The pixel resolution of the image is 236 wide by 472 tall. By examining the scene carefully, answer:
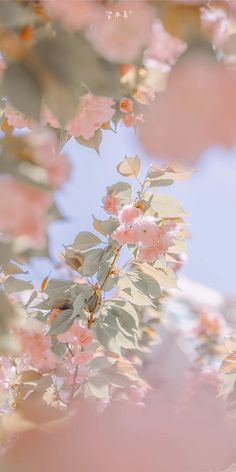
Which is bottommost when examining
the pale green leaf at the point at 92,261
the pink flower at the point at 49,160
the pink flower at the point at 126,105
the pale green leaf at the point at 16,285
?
the pale green leaf at the point at 16,285

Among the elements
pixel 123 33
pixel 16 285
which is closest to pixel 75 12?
pixel 123 33

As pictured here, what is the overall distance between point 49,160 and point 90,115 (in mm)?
292

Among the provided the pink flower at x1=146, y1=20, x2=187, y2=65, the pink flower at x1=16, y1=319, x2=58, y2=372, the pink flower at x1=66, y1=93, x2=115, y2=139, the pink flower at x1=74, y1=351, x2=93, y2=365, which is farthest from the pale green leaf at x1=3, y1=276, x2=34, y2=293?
the pink flower at x1=146, y1=20, x2=187, y2=65

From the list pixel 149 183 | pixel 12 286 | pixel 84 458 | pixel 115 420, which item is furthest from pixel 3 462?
pixel 149 183

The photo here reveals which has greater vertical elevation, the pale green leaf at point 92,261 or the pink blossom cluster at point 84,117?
the pink blossom cluster at point 84,117

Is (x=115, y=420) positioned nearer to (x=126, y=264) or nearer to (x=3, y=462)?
(x=3, y=462)

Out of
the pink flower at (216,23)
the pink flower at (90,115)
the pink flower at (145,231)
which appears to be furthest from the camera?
the pink flower at (145,231)

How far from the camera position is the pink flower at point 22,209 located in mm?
382

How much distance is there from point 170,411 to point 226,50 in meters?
0.51

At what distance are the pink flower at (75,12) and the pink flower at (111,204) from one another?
1.98 ft

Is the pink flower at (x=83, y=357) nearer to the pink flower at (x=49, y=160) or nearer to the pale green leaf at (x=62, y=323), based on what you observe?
the pale green leaf at (x=62, y=323)

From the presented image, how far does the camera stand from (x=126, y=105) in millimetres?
817

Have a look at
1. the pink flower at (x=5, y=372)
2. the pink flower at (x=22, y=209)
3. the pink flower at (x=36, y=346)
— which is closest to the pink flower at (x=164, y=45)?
the pink flower at (x=22, y=209)

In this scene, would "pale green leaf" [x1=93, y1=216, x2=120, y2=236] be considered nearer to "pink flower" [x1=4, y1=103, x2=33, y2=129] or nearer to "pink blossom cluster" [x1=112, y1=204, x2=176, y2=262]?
"pink blossom cluster" [x1=112, y1=204, x2=176, y2=262]
